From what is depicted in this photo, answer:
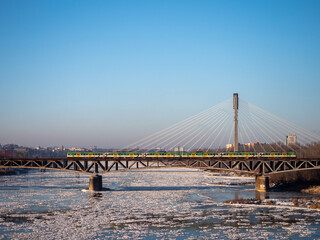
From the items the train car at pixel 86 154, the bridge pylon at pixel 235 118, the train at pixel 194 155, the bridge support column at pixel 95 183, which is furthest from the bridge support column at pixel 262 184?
the train car at pixel 86 154

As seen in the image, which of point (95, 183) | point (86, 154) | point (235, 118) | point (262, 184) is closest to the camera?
point (95, 183)

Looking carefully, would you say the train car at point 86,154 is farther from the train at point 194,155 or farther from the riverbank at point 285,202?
the riverbank at point 285,202

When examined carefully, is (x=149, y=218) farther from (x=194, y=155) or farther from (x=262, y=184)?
(x=262, y=184)

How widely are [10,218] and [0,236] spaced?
26.3ft

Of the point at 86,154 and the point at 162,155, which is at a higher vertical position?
the point at 86,154

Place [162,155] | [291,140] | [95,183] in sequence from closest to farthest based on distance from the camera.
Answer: [95,183] < [162,155] < [291,140]

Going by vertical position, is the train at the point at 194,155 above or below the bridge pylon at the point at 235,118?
below

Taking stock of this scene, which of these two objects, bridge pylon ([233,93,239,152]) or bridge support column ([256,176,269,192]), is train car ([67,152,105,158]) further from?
bridge support column ([256,176,269,192])

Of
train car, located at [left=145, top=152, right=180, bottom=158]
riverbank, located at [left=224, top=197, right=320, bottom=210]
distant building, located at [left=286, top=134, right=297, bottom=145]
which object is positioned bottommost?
riverbank, located at [left=224, top=197, right=320, bottom=210]

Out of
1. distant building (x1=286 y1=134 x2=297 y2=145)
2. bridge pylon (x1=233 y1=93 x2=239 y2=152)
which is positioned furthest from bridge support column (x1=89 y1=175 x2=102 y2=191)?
distant building (x1=286 y1=134 x2=297 y2=145)

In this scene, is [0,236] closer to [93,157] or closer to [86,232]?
[86,232]

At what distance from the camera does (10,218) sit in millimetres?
38125

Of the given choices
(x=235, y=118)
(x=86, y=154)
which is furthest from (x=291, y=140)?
(x=86, y=154)

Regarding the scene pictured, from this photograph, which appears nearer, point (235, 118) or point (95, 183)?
point (95, 183)
